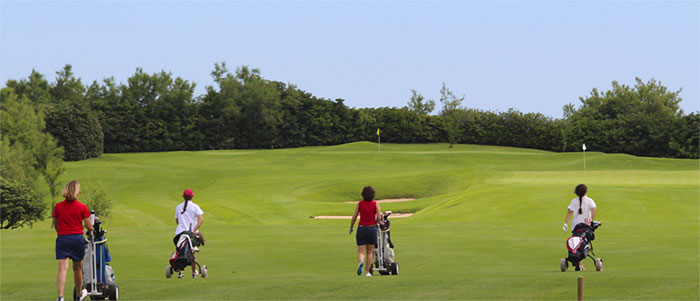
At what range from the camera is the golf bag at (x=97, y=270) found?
12.4m

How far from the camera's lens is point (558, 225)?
28.7 meters

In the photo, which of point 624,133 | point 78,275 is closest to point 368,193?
point 78,275

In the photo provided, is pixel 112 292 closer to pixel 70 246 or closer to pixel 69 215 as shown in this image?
pixel 70 246

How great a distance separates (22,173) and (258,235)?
35.7m

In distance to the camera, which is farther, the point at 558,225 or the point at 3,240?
the point at 558,225

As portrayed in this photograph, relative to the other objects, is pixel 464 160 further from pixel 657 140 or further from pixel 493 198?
pixel 493 198

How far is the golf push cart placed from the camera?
1244cm

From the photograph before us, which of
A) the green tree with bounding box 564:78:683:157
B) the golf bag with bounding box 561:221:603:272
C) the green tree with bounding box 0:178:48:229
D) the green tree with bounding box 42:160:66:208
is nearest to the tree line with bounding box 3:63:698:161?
the green tree with bounding box 564:78:683:157

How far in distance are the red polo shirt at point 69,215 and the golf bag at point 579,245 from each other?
947cm

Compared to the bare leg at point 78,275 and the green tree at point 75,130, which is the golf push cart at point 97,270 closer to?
the bare leg at point 78,275

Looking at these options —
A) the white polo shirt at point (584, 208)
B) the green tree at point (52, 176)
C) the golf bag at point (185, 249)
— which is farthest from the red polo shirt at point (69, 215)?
the green tree at point (52, 176)

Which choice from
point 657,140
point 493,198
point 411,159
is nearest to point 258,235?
point 493,198

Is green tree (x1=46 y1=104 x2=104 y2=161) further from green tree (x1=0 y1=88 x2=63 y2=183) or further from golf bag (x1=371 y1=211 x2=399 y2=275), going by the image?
golf bag (x1=371 y1=211 x2=399 y2=275)

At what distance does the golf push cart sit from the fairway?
818 millimetres
